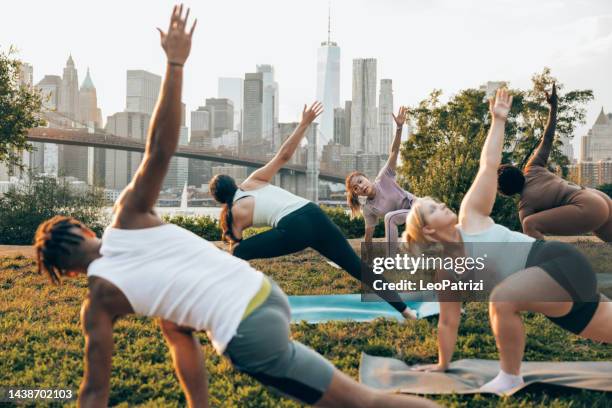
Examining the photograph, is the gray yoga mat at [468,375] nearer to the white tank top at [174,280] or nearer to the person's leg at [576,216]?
the person's leg at [576,216]

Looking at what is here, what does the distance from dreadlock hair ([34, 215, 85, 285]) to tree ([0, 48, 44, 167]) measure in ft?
32.3

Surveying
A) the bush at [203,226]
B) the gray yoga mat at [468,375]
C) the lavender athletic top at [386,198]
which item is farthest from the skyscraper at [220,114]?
the gray yoga mat at [468,375]

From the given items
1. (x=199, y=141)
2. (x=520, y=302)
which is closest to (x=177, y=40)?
(x=520, y=302)

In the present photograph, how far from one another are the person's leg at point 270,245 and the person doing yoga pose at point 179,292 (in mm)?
2133

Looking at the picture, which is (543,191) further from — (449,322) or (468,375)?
(468,375)

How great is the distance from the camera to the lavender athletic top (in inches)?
225

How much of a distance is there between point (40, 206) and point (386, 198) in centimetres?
920

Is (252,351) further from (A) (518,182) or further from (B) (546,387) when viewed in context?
(A) (518,182)

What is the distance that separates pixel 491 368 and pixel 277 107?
97950mm

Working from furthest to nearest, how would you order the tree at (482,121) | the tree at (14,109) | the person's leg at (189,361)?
the tree at (482,121) → the tree at (14,109) → the person's leg at (189,361)

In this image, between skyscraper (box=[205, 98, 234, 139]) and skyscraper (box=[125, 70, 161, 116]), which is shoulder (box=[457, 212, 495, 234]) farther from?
skyscraper (box=[125, 70, 161, 116])

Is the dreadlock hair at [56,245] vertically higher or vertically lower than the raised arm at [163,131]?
lower

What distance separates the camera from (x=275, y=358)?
1871 mm

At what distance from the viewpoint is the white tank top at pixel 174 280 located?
1.88 meters
